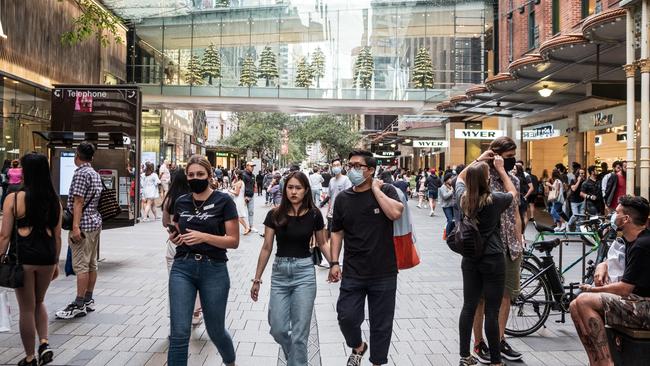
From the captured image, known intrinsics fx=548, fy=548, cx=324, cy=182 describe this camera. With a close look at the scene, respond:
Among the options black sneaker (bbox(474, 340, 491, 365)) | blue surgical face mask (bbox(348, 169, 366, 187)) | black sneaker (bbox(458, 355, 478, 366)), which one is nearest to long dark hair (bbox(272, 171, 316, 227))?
blue surgical face mask (bbox(348, 169, 366, 187))

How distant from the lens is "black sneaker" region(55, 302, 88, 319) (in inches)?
247

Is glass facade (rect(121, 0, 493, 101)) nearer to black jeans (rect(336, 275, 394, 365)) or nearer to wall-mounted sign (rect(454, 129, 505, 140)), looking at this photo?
wall-mounted sign (rect(454, 129, 505, 140))

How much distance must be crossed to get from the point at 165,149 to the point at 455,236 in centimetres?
3502

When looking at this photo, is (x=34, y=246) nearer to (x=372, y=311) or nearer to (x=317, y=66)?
(x=372, y=311)

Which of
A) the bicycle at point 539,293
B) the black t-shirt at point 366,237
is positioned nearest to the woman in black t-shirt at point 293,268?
the black t-shirt at point 366,237

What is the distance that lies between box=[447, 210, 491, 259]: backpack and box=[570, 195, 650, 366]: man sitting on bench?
826 millimetres

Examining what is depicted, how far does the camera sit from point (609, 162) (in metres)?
20.2

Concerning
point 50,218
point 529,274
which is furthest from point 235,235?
point 529,274

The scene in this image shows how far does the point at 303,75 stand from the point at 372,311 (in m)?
26.7

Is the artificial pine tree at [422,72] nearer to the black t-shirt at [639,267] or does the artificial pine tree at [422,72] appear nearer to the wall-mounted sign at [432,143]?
the wall-mounted sign at [432,143]

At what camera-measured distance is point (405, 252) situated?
4.70 m

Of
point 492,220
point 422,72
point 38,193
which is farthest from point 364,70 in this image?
point 38,193

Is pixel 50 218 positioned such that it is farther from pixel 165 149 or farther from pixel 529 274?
pixel 165 149

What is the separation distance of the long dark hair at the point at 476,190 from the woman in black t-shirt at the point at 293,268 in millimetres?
1256
